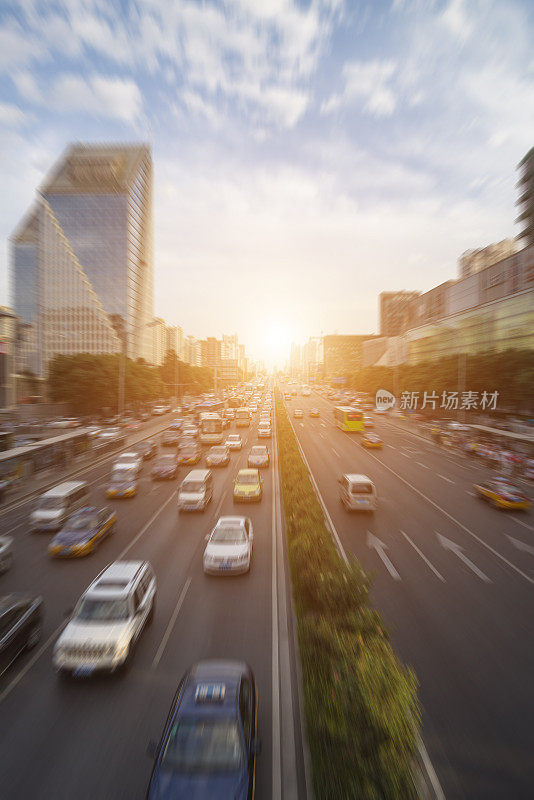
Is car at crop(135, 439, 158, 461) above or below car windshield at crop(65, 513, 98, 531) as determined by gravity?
below

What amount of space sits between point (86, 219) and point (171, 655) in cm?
14617

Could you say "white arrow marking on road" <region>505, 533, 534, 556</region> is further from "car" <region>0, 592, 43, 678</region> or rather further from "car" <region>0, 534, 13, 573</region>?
"car" <region>0, 534, 13, 573</region>

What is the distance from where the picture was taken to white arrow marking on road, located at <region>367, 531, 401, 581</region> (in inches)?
505

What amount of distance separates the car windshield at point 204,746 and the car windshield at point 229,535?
7.57 metres

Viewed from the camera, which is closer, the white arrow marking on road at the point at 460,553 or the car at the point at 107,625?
the car at the point at 107,625

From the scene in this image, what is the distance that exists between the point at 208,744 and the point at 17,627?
5987 mm

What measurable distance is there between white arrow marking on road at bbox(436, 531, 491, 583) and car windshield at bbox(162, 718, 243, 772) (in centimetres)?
1110

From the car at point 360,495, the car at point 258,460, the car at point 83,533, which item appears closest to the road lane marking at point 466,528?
the car at point 360,495

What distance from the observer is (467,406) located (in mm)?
52469

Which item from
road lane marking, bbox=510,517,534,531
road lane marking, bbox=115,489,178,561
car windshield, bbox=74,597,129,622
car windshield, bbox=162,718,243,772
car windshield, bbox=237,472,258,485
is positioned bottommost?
road lane marking, bbox=115,489,178,561

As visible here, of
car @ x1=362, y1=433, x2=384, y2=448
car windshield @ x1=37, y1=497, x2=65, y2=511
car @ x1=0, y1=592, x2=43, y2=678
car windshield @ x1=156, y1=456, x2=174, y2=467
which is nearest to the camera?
car @ x1=0, y1=592, x2=43, y2=678

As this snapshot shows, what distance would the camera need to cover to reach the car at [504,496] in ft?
62.9

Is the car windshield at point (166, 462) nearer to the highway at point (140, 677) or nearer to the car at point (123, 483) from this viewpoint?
the car at point (123, 483)

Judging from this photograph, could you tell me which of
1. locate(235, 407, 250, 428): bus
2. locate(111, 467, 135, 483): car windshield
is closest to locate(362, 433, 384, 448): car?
locate(235, 407, 250, 428): bus
